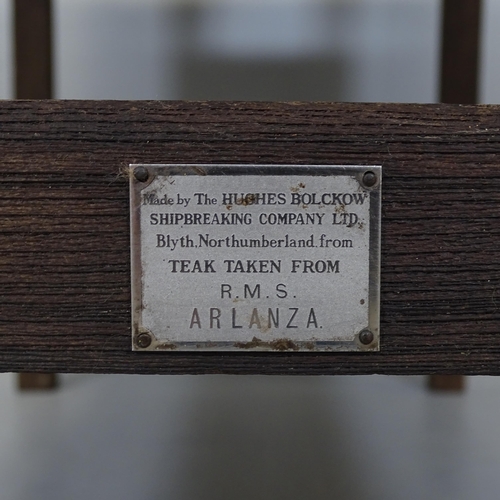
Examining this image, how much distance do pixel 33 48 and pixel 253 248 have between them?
636 millimetres

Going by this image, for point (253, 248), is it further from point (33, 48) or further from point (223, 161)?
point (33, 48)

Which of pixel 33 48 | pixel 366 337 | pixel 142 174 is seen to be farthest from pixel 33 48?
pixel 366 337

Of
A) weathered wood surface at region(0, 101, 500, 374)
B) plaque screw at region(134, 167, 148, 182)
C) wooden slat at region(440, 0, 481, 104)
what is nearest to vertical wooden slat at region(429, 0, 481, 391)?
wooden slat at region(440, 0, 481, 104)

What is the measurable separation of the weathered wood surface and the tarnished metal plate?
1cm

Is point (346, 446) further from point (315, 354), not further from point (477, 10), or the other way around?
point (477, 10)

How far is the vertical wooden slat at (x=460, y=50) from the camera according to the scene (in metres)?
0.85

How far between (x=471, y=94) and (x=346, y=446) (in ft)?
1.67

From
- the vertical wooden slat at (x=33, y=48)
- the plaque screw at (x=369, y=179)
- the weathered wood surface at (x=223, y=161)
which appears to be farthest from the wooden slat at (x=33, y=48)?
the plaque screw at (x=369, y=179)

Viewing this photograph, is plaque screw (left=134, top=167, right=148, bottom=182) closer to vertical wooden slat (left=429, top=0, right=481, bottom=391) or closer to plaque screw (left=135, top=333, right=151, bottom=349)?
plaque screw (left=135, top=333, right=151, bottom=349)

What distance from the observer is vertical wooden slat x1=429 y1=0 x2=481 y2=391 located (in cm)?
85

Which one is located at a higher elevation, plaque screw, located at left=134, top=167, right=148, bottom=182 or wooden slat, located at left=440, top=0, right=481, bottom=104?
wooden slat, located at left=440, top=0, right=481, bottom=104

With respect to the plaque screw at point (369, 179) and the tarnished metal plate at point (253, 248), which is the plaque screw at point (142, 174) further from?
the plaque screw at point (369, 179)

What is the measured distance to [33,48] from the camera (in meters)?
0.89

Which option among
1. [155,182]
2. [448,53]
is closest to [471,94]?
[448,53]
